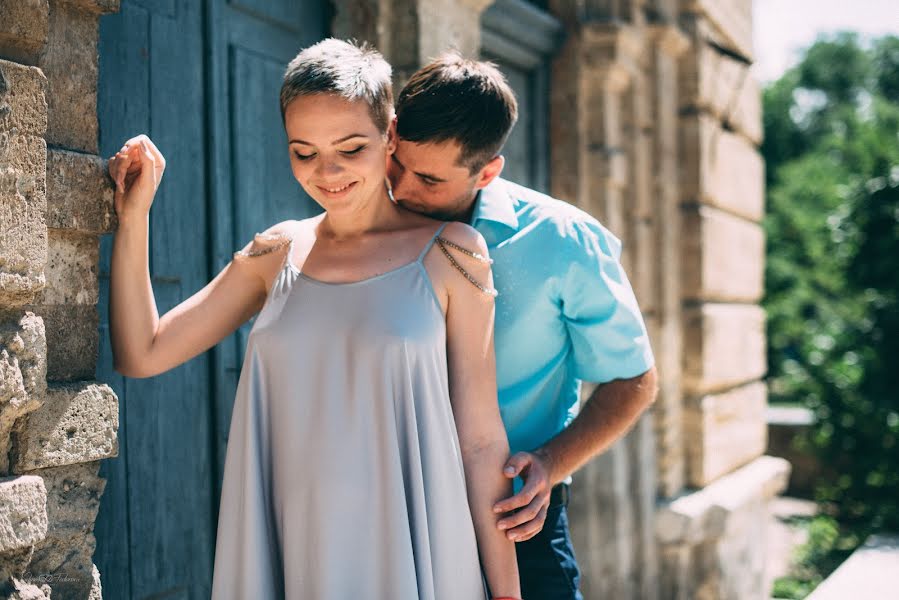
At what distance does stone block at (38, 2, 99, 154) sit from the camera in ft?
5.74

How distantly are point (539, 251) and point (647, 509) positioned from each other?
2.96m

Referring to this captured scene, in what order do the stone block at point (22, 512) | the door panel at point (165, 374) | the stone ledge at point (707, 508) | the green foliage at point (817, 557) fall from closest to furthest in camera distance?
the stone block at point (22, 512), the door panel at point (165, 374), the stone ledge at point (707, 508), the green foliage at point (817, 557)

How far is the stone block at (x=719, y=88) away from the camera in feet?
17.1

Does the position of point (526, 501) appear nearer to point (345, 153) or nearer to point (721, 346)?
point (345, 153)

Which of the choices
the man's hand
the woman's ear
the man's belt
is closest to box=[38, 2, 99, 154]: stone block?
the woman's ear

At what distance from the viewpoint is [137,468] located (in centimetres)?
243

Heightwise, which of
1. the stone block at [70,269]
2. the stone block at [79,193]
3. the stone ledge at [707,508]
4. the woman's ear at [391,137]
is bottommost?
the stone ledge at [707,508]

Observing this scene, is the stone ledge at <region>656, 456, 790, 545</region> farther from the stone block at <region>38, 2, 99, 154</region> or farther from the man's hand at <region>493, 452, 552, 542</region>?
the stone block at <region>38, 2, 99, 154</region>

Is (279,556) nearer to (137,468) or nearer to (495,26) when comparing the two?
(137,468)

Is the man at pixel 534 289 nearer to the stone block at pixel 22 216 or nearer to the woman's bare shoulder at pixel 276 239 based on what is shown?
the woman's bare shoulder at pixel 276 239

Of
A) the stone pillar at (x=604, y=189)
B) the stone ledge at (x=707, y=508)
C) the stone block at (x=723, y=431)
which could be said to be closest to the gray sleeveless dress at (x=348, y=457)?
the stone pillar at (x=604, y=189)

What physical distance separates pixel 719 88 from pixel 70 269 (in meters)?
4.63

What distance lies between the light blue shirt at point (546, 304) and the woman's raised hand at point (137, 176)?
→ 735 millimetres

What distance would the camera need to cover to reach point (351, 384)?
1.70 metres
